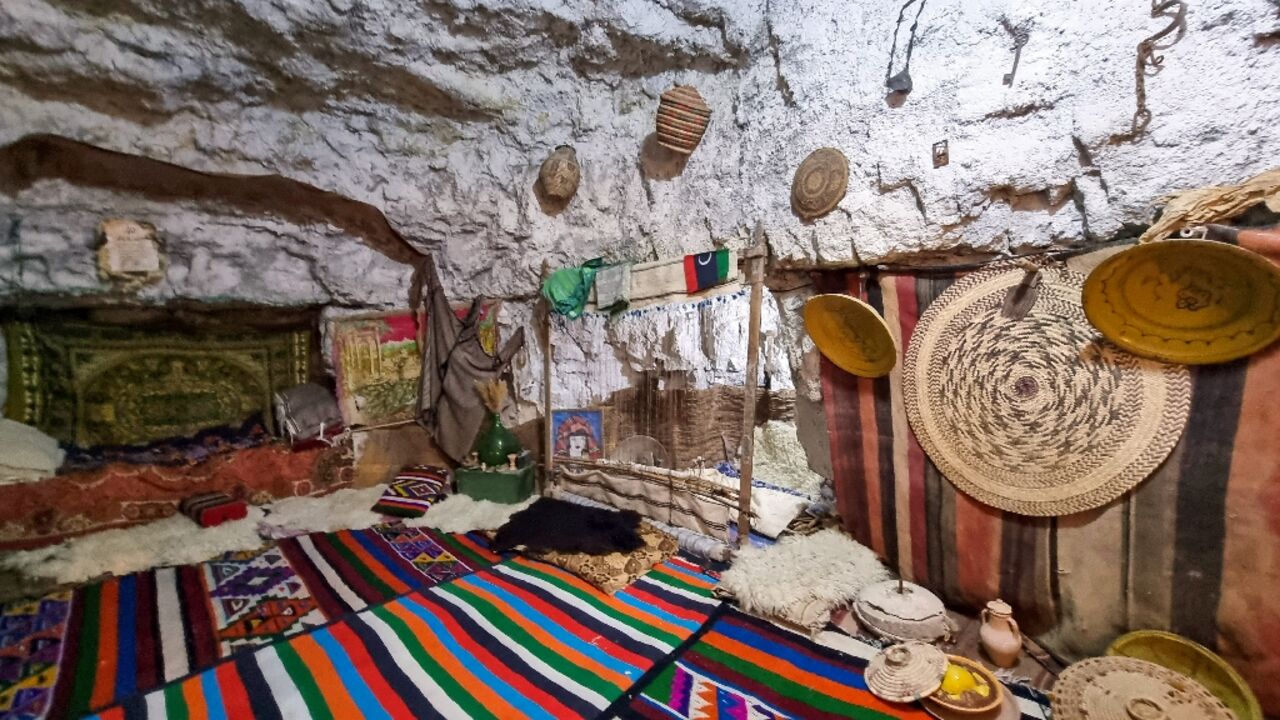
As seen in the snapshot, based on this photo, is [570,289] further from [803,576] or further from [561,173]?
[803,576]

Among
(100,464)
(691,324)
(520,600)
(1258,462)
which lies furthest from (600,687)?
(100,464)

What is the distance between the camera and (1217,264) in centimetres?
145

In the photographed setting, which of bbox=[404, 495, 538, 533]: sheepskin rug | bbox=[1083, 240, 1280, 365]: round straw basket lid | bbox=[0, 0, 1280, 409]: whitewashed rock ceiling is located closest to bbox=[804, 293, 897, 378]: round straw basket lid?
bbox=[0, 0, 1280, 409]: whitewashed rock ceiling

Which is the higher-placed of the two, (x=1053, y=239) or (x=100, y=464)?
(x=1053, y=239)

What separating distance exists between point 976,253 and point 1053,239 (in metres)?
0.24

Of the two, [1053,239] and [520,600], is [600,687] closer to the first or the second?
[520,600]

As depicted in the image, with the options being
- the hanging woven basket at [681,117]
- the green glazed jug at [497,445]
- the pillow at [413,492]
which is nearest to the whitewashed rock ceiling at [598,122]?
the hanging woven basket at [681,117]

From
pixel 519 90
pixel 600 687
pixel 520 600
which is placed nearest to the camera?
pixel 600 687

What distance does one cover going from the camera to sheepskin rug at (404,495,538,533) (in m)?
3.09

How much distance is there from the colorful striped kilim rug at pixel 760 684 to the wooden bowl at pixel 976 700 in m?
0.08

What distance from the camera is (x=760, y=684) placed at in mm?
1782

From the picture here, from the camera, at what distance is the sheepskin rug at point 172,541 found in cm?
247

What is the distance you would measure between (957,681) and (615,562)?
4.67 ft

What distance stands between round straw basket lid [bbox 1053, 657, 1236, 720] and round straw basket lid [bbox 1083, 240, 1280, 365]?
925 millimetres
